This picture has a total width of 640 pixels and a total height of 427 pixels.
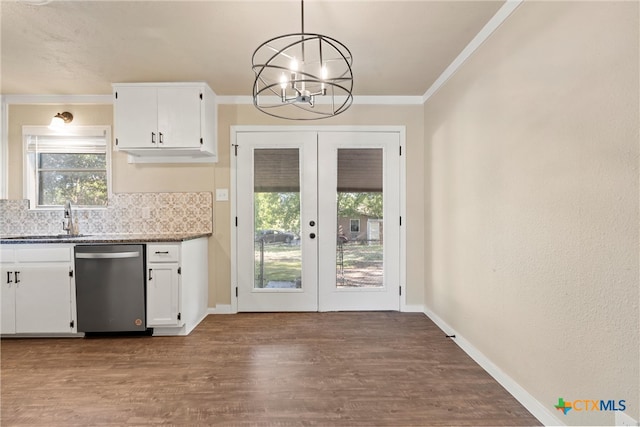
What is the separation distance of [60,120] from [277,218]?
2471 mm

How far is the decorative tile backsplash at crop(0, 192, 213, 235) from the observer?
3350 mm

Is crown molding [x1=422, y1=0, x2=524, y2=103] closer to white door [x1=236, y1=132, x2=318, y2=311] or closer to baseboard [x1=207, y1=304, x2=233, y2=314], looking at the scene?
white door [x1=236, y1=132, x2=318, y2=311]

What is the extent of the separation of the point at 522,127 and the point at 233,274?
2.91 metres

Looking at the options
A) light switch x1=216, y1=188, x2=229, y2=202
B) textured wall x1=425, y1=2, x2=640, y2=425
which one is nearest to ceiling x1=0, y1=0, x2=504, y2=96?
textured wall x1=425, y1=2, x2=640, y2=425

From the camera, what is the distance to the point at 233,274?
11.3 ft

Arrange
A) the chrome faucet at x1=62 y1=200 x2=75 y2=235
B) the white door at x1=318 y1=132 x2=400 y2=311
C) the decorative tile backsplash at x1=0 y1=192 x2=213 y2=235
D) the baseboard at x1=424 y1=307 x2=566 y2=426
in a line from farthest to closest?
the white door at x1=318 y1=132 x2=400 y2=311
the decorative tile backsplash at x1=0 y1=192 x2=213 y2=235
the chrome faucet at x1=62 y1=200 x2=75 y2=235
the baseboard at x1=424 y1=307 x2=566 y2=426

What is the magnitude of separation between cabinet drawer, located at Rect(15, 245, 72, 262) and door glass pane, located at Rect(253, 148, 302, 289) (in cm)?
169

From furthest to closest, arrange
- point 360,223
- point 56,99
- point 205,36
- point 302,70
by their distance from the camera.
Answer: point 360,223, point 56,99, point 205,36, point 302,70

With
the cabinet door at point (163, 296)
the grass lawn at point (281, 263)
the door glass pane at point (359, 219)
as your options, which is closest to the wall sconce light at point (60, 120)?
the cabinet door at point (163, 296)

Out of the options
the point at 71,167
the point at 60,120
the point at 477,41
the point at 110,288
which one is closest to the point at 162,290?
the point at 110,288

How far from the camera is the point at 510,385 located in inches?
75.4

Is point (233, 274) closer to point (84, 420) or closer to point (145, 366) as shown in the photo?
point (145, 366)

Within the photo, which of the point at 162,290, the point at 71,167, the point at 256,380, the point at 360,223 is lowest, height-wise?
the point at 256,380

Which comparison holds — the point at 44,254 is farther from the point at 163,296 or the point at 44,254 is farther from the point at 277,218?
the point at 277,218
